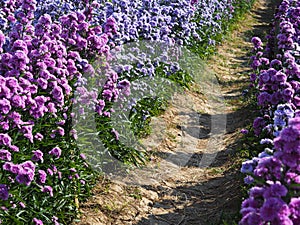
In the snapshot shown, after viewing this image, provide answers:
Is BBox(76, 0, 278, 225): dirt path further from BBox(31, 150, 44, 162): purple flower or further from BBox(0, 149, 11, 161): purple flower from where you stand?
BBox(0, 149, 11, 161): purple flower

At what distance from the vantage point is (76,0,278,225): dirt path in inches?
195

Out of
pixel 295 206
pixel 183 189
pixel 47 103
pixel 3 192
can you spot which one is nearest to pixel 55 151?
pixel 47 103

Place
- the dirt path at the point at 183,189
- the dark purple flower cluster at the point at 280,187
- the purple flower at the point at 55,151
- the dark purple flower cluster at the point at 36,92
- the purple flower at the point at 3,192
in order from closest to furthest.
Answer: the dark purple flower cluster at the point at 280,187 < the purple flower at the point at 3,192 < the dark purple flower cluster at the point at 36,92 < the purple flower at the point at 55,151 < the dirt path at the point at 183,189

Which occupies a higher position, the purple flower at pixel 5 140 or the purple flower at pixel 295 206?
the purple flower at pixel 295 206

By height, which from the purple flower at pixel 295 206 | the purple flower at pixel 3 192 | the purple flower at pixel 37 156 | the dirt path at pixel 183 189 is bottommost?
the dirt path at pixel 183 189

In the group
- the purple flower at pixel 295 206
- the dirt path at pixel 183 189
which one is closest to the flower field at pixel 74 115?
the purple flower at pixel 295 206

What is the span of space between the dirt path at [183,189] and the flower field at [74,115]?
292mm

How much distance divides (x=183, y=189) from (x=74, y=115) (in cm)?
177

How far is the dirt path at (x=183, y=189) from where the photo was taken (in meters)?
4.96

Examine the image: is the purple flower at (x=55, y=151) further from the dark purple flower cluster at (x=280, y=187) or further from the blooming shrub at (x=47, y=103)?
the dark purple flower cluster at (x=280, y=187)

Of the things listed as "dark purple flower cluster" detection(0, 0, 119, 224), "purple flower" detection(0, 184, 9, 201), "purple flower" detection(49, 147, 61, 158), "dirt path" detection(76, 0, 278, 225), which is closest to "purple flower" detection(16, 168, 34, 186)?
"dark purple flower cluster" detection(0, 0, 119, 224)

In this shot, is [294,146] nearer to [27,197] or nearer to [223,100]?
[27,197]

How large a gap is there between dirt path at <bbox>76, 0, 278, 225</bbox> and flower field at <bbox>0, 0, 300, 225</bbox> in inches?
11.5

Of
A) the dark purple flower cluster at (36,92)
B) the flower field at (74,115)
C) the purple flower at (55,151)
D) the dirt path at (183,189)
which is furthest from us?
the dirt path at (183,189)
